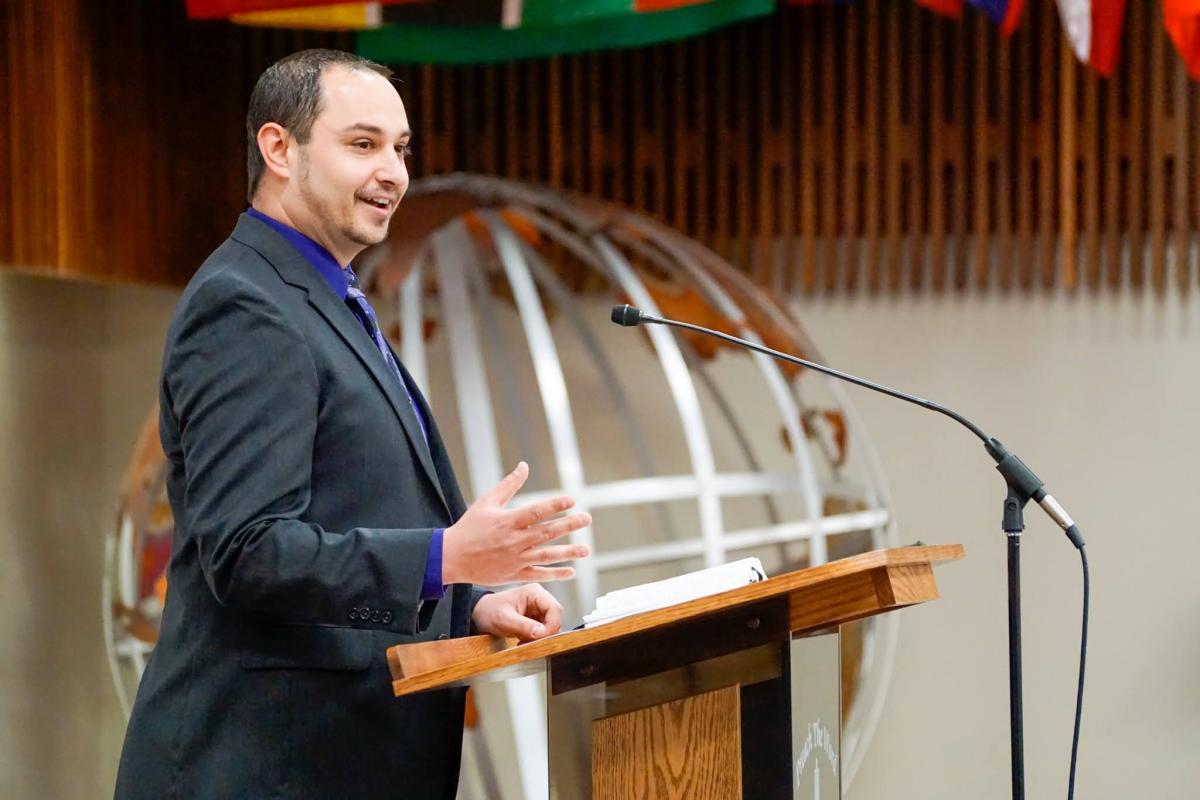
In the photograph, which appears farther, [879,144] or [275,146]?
[879,144]

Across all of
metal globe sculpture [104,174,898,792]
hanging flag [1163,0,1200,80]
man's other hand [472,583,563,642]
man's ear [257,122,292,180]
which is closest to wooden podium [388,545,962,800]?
man's other hand [472,583,563,642]

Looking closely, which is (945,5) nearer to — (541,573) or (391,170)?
(391,170)

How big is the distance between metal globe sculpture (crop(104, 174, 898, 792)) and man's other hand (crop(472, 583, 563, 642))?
139 cm

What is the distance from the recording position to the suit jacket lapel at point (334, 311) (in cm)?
173

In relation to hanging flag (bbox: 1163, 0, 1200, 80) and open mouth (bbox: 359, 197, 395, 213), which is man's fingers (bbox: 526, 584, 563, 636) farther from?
hanging flag (bbox: 1163, 0, 1200, 80)

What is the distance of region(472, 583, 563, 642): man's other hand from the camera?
73.8 inches

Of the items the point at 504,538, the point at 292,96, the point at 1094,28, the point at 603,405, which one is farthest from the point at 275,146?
the point at 1094,28

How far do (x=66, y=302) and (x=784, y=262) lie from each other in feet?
7.53

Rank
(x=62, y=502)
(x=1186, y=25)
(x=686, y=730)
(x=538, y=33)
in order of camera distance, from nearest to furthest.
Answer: (x=686, y=730) < (x=1186, y=25) < (x=538, y=33) < (x=62, y=502)

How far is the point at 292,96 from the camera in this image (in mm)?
1806

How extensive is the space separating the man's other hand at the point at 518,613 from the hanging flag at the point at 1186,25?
232 centimetres

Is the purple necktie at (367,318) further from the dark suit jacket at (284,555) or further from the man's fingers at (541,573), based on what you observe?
the man's fingers at (541,573)

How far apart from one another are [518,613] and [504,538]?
0.42 metres

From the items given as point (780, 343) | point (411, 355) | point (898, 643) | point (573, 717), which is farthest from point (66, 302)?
point (573, 717)
